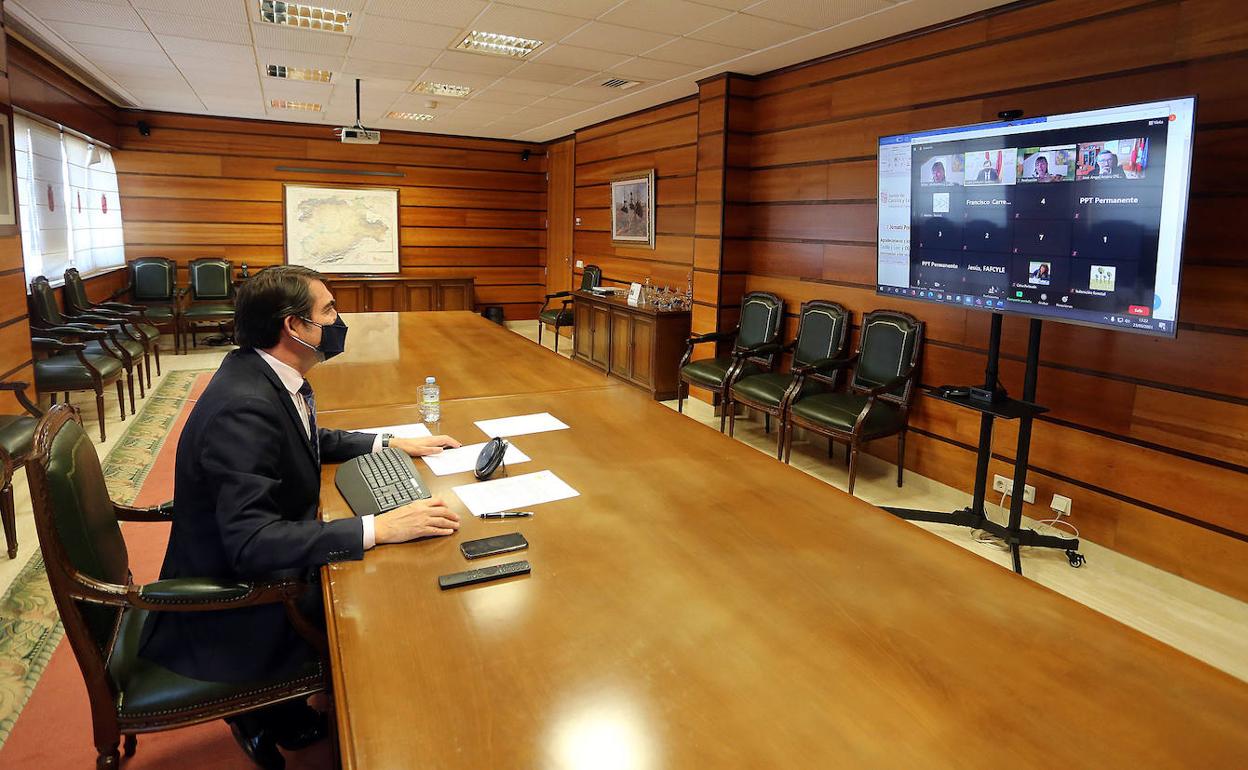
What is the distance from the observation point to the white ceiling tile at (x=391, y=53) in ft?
17.1

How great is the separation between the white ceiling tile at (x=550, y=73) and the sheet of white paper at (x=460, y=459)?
4.29 m

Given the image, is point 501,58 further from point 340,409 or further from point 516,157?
point 516,157

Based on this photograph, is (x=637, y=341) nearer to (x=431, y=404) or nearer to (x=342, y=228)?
(x=431, y=404)

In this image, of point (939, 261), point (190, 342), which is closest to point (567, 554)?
point (939, 261)

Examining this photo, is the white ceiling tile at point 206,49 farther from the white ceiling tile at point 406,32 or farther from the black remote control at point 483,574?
the black remote control at point 483,574

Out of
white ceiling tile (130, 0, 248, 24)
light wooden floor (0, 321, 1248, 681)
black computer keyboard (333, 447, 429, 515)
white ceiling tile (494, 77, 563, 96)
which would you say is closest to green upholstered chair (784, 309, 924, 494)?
light wooden floor (0, 321, 1248, 681)

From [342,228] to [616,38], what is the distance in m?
6.00

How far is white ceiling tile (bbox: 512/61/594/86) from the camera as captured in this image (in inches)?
228

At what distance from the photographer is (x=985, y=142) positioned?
343 cm

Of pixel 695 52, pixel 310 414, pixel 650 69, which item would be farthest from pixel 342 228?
pixel 310 414

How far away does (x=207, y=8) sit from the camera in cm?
444

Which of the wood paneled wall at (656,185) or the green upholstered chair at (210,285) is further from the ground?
the wood paneled wall at (656,185)

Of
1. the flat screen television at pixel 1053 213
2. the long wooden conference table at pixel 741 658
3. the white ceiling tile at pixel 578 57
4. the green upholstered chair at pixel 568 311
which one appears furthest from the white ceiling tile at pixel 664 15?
the green upholstered chair at pixel 568 311

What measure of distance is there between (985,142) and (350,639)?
3.45 metres
